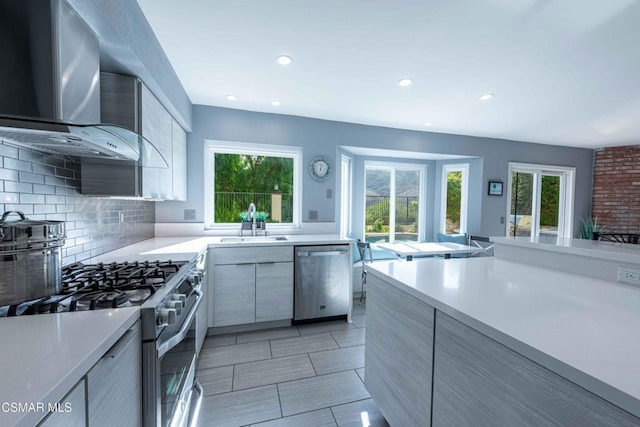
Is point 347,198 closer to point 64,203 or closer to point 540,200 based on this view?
point 64,203

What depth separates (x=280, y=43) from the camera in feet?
6.33

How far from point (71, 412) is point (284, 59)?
2297 mm

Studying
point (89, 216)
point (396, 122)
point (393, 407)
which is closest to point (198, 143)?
point (89, 216)

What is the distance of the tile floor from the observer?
1.62 m

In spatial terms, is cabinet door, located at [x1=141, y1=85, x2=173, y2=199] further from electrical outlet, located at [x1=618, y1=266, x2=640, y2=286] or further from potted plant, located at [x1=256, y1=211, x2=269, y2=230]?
electrical outlet, located at [x1=618, y1=266, x2=640, y2=286]

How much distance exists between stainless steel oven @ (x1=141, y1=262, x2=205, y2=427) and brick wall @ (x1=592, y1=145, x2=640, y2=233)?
7057mm

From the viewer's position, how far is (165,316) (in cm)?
108

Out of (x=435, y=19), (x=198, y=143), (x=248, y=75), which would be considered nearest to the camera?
(x=435, y=19)

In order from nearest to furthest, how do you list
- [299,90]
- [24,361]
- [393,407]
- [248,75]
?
1. [24,361]
2. [393,407]
3. [248,75]
4. [299,90]

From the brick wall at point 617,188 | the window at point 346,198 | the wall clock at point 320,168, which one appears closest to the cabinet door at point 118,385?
the wall clock at point 320,168

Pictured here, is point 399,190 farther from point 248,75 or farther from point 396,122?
point 248,75

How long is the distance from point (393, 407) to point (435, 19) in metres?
2.24

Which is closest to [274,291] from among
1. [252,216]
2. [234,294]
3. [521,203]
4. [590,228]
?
[234,294]

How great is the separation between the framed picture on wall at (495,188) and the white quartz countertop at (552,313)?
3.36 meters
